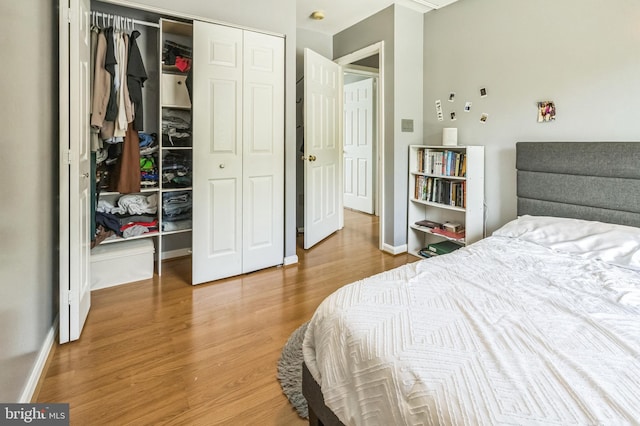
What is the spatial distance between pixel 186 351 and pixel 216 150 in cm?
155

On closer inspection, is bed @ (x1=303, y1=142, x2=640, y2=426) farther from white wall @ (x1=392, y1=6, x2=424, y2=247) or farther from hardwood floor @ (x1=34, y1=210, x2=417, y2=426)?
white wall @ (x1=392, y1=6, x2=424, y2=247)

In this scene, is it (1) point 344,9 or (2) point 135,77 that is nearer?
(2) point 135,77

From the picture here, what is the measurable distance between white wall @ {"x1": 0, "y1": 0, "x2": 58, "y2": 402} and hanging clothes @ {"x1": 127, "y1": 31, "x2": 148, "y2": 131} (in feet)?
1.96

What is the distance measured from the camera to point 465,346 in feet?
3.41

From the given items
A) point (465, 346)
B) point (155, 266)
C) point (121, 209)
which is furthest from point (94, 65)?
point (465, 346)

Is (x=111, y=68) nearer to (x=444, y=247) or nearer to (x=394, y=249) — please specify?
(x=394, y=249)

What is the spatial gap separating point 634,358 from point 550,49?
245cm

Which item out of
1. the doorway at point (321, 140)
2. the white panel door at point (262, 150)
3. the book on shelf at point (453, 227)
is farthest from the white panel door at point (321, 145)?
the book on shelf at point (453, 227)

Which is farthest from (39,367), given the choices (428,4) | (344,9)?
(428,4)

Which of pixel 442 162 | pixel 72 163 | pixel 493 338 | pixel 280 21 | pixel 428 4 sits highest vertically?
pixel 428 4

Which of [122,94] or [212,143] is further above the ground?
[122,94]

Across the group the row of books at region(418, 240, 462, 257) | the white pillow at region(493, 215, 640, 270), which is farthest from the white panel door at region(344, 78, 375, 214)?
the white pillow at region(493, 215, 640, 270)

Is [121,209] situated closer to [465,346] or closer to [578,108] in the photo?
[465,346]

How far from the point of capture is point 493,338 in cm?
109
